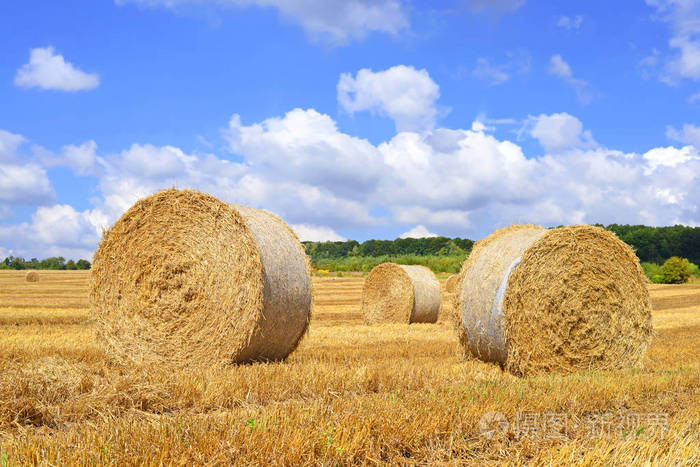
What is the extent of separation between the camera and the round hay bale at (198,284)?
7969 mm

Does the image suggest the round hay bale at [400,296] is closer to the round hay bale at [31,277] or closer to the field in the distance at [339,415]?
the field in the distance at [339,415]

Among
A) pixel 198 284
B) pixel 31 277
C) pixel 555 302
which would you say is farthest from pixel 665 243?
pixel 198 284

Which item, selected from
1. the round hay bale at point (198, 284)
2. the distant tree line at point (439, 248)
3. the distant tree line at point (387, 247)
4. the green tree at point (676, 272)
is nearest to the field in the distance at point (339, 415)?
the round hay bale at point (198, 284)

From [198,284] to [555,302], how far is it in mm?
5076

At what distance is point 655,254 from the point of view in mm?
65125

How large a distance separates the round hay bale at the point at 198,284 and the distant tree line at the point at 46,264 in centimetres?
5324

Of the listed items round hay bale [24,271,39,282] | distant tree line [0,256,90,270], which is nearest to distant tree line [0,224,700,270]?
distant tree line [0,256,90,270]

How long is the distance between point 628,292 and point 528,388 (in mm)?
3718

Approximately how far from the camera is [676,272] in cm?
4378

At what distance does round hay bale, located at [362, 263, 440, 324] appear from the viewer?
16531mm

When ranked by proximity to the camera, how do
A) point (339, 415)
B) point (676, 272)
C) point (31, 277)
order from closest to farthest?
1. point (339, 415)
2. point (31, 277)
3. point (676, 272)

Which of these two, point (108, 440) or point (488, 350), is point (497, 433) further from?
point (488, 350)

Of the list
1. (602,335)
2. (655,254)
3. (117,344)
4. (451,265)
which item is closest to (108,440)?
(117,344)

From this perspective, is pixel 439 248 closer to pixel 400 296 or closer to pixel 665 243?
pixel 665 243
